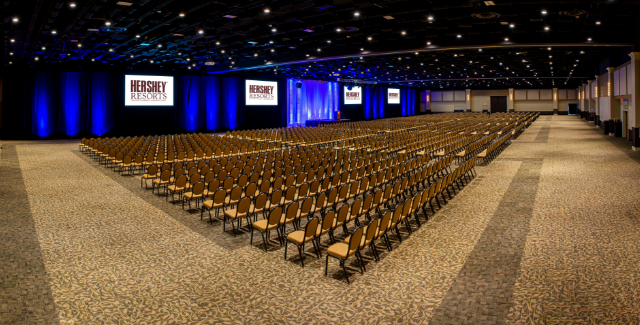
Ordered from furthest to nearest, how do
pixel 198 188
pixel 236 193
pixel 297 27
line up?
1. pixel 297 27
2. pixel 198 188
3. pixel 236 193

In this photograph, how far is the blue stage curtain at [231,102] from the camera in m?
30.8

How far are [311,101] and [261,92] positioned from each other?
8.65m

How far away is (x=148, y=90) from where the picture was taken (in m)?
26.4

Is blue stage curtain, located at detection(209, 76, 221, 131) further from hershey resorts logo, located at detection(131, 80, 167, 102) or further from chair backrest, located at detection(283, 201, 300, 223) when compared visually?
chair backrest, located at detection(283, 201, 300, 223)

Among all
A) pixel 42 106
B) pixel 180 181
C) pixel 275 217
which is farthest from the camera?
pixel 42 106

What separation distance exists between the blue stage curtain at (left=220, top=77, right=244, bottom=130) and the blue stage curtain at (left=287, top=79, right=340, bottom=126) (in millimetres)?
6146

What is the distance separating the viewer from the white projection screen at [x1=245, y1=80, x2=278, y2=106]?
32156 millimetres

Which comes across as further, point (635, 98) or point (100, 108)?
point (100, 108)

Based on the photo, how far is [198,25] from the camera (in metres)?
13.6

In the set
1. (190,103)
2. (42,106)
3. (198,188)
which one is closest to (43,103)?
(42,106)

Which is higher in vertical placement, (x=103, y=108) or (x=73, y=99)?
(x=73, y=99)

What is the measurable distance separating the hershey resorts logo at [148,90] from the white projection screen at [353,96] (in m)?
24.4

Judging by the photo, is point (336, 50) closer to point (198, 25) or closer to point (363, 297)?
point (198, 25)

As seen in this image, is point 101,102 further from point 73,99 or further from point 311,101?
point 311,101
